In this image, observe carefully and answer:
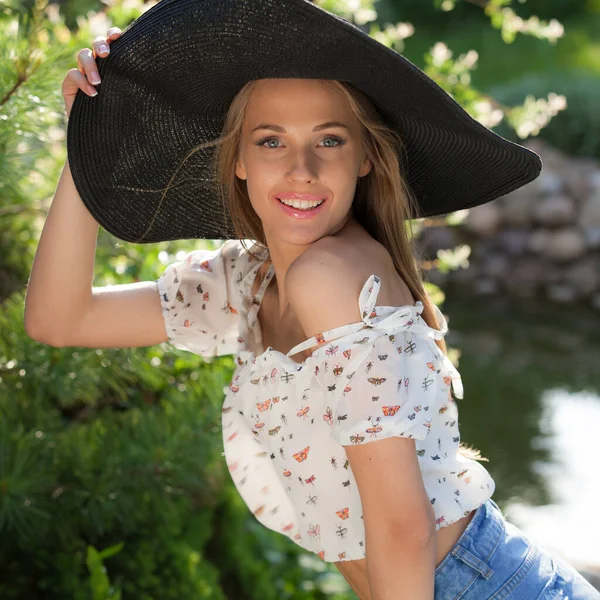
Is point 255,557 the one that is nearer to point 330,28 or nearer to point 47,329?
point 47,329

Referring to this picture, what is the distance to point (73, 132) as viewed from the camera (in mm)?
1557

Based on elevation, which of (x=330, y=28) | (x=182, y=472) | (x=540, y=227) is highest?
(x=330, y=28)

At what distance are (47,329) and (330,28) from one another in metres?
0.76

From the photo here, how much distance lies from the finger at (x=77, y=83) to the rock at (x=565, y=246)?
18.7 feet

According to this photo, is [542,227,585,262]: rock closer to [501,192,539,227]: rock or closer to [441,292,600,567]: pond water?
[501,192,539,227]: rock

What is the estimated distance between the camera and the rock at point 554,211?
692 cm

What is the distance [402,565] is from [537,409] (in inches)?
139

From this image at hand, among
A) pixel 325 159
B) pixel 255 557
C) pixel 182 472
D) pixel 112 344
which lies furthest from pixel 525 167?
pixel 255 557

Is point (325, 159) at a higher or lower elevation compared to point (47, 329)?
higher

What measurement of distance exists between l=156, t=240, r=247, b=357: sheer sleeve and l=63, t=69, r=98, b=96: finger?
381mm

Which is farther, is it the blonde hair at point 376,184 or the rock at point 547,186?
the rock at point 547,186

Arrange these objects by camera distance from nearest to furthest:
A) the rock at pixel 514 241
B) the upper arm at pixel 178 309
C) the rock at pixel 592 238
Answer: the upper arm at pixel 178 309 → the rock at pixel 592 238 → the rock at pixel 514 241

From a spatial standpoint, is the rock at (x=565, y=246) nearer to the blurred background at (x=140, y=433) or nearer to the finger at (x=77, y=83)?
the blurred background at (x=140, y=433)

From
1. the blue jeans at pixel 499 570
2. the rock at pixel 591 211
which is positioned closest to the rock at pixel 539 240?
the rock at pixel 591 211
